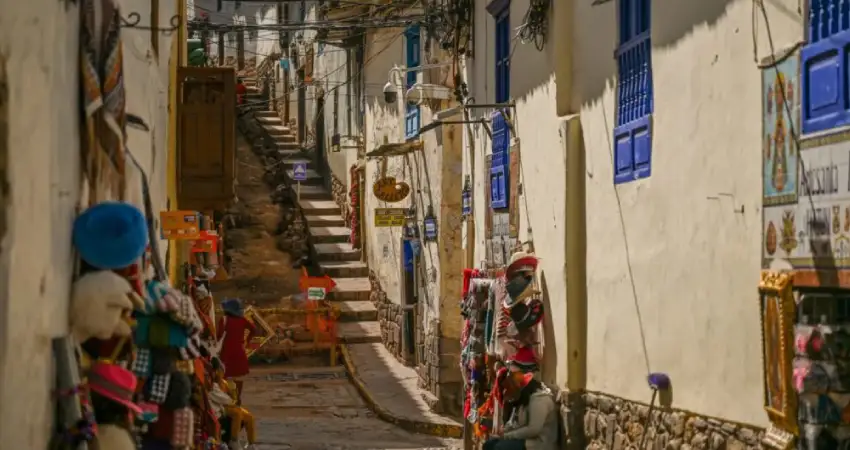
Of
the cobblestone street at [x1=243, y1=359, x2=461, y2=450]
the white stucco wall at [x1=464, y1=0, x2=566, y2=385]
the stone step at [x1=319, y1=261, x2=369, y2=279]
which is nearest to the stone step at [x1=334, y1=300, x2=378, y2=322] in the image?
the stone step at [x1=319, y1=261, x2=369, y2=279]

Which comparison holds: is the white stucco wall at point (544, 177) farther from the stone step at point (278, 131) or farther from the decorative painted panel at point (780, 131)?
the stone step at point (278, 131)

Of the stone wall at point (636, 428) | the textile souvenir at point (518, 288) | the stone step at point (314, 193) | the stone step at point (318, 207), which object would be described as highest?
the stone step at point (314, 193)

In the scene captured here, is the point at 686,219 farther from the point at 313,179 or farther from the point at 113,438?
the point at 313,179

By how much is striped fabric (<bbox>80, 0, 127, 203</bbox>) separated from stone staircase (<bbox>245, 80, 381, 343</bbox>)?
19.4m

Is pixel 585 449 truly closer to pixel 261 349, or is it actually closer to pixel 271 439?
pixel 271 439

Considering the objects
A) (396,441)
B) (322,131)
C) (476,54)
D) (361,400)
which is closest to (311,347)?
(361,400)

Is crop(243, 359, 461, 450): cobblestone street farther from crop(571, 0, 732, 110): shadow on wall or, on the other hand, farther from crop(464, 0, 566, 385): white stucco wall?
crop(571, 0, 732, 110): shadow on wall

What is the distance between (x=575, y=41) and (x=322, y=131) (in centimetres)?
2578

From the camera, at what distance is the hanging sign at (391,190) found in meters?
24.5

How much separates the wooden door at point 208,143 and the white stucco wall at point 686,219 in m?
3.52

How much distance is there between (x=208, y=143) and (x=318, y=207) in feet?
72.6

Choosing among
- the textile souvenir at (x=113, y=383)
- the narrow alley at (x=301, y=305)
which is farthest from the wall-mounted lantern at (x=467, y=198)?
the textile souvenir at (x=113, y=383)

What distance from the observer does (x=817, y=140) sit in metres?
8.08

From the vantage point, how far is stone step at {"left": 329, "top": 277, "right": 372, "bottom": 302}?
29656 millimetres
